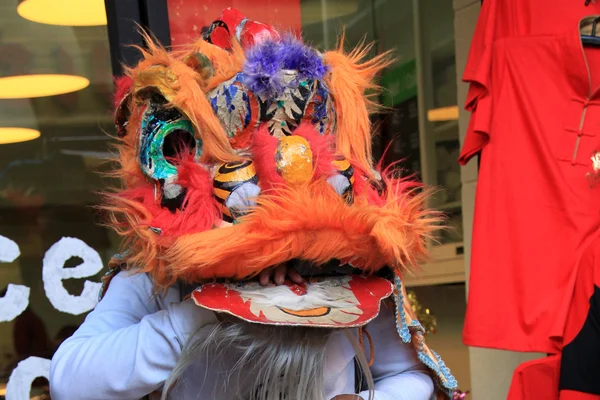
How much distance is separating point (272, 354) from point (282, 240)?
0.13 metres

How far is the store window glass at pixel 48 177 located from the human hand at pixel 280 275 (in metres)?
0.89

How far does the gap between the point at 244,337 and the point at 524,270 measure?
93cm

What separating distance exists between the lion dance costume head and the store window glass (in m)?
0.77

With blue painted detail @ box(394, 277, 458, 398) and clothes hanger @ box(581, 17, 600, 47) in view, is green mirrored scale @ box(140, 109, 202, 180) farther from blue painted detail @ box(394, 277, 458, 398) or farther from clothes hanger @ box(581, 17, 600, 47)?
clothes hanger @ box(581, 17, 600, 47)

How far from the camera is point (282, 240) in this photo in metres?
0.73

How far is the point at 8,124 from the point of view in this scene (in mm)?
1564

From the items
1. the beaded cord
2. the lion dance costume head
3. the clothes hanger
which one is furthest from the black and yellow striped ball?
the clothes hanger

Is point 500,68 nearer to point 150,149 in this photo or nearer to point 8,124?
point 150,149

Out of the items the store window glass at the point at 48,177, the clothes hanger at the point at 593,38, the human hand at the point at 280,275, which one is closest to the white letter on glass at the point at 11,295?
the store window glass at the point at 48,177

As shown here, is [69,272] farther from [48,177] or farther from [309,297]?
[309,297]

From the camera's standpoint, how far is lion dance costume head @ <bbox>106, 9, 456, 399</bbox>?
2.39 feet

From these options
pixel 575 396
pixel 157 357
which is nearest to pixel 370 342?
pixel 157 357

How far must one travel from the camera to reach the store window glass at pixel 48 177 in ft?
5.04

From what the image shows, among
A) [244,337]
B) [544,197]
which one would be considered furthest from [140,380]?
[544,197]
